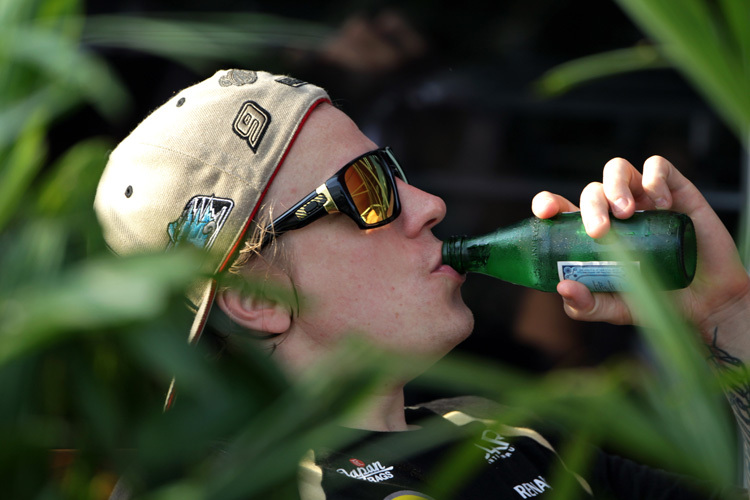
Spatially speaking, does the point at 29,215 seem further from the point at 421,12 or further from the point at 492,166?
the point at 492,166

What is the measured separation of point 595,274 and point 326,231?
1.64ft

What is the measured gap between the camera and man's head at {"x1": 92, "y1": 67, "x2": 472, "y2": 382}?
138 centimetres

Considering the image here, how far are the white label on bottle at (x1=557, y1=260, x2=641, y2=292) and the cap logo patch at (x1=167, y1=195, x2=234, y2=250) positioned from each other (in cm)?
62

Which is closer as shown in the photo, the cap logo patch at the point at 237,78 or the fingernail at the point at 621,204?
the fingernail at the point at 621,204

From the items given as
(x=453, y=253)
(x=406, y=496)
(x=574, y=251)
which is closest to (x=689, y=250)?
(x=574, y=251)

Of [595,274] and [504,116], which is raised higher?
[595,274]

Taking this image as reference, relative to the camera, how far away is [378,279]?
1398 mm

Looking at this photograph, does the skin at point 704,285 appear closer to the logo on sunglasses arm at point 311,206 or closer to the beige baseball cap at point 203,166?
the logo on sunglasses arm at point 311,206

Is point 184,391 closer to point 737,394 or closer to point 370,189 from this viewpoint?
point 370,189

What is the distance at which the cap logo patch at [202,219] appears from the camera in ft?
4.35

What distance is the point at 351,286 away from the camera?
4.56 feet

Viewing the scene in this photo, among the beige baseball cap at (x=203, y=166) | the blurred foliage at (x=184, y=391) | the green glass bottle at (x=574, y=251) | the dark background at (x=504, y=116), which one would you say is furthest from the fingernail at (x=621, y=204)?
the dark background at (x=504, y=116)

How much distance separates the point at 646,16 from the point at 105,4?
262cm

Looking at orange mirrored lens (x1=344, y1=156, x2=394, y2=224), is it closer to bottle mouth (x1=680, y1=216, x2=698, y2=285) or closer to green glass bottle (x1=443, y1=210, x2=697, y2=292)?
green glass bottle (x1=443, y1=210, x2=697, y2=292)
